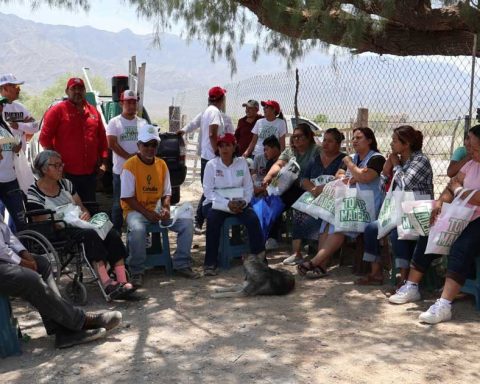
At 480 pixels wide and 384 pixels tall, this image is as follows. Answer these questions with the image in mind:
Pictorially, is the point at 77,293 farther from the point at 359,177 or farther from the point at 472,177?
the point at 472,177

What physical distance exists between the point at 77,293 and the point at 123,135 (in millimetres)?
2002

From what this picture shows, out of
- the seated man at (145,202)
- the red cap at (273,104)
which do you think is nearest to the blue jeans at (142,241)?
the seated man at (145,202)

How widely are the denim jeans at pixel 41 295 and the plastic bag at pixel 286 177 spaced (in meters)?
2.95

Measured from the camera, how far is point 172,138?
838cm

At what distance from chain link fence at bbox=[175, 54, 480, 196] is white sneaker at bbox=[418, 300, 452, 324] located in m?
2.55

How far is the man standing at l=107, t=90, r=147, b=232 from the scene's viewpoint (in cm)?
683

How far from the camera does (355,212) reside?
598cm

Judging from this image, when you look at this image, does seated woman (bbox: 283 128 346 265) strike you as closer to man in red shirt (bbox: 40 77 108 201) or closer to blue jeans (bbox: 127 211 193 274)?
blue jeans (bbox: 127 211 193 274)

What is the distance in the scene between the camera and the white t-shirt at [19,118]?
6.48m

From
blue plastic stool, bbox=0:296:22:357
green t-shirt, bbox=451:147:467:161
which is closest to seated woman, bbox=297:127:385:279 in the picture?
green t-shirt, bbox=451:147:467:161

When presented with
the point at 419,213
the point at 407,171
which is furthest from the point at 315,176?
the point at 419,213

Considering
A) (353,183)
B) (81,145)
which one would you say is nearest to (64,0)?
(81,145)

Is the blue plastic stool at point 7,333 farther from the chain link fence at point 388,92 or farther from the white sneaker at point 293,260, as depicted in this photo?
the chain link fence at point 388,92

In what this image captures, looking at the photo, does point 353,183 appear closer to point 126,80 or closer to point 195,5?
point 195,5
